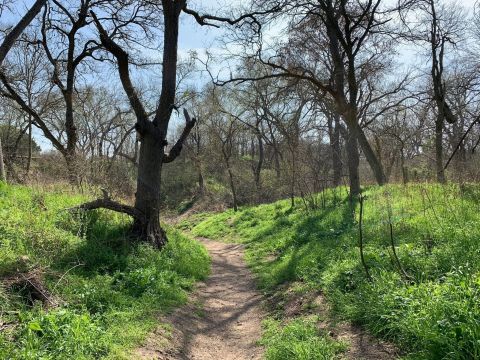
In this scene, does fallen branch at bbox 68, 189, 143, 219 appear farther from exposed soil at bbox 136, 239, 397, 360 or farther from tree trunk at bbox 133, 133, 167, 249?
exposed soil at bbox 136, 239, 397, 360

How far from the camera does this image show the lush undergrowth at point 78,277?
156 inches

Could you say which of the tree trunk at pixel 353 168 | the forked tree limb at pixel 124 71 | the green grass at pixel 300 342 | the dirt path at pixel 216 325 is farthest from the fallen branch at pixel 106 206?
the tree trunk at pixel 353 168

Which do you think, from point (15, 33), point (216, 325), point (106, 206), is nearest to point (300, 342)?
point (216, 325)

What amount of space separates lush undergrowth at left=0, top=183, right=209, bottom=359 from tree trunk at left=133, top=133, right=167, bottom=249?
40cm

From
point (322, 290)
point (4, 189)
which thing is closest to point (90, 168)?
point (4, 189)

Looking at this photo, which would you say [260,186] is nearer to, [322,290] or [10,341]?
[322,290]

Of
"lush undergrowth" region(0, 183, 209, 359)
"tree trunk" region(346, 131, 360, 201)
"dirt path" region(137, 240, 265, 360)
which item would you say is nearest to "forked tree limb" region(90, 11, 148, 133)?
"lush undergrowth" region(0, 183, 209, 359)

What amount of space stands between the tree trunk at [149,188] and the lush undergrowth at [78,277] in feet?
1.30

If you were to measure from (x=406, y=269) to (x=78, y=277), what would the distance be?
4827mm

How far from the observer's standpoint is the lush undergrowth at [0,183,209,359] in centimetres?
397

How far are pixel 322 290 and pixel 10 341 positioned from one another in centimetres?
433

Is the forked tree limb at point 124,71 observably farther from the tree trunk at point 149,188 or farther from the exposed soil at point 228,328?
the exposed soil at point 228,328

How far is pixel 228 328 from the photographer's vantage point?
6.08m

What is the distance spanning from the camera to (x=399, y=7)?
528 inches
